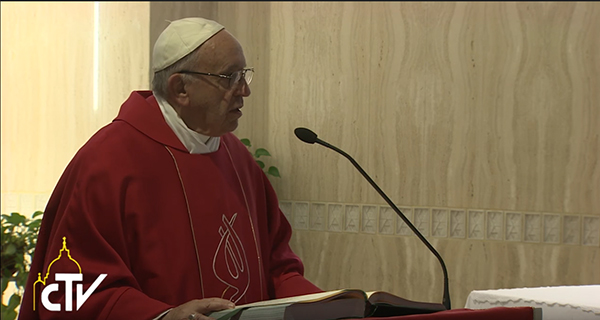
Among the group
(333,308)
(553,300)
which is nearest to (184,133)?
(333,308)

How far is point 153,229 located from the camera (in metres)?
2.31

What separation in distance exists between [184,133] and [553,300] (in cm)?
127

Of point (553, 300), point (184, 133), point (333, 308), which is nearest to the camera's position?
point (333, 308)

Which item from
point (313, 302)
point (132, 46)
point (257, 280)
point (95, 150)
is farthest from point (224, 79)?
point (132, 46)

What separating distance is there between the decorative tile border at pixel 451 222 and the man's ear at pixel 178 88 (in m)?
2.96

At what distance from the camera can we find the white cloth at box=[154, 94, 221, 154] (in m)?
2.51

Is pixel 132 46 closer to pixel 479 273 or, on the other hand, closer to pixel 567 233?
pixel 479 273

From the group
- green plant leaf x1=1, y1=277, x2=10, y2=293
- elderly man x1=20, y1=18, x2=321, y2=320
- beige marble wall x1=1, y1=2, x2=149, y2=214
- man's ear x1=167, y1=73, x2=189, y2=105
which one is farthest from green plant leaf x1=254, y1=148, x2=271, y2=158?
man's ear x1=167, y1=73, x2=189, y2=105

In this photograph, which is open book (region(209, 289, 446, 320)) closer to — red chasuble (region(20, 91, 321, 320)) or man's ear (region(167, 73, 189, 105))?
red chasuble (region(20, 91, 321, 320))

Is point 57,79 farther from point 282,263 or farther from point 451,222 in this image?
point 282,263

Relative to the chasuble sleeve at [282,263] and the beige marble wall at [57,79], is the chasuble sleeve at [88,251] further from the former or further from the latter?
the beige marble wall at [57,79]

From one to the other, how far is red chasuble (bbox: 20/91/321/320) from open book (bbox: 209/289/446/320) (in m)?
0.53

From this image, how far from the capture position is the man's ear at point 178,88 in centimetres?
247

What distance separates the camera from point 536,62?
490 centimetres
